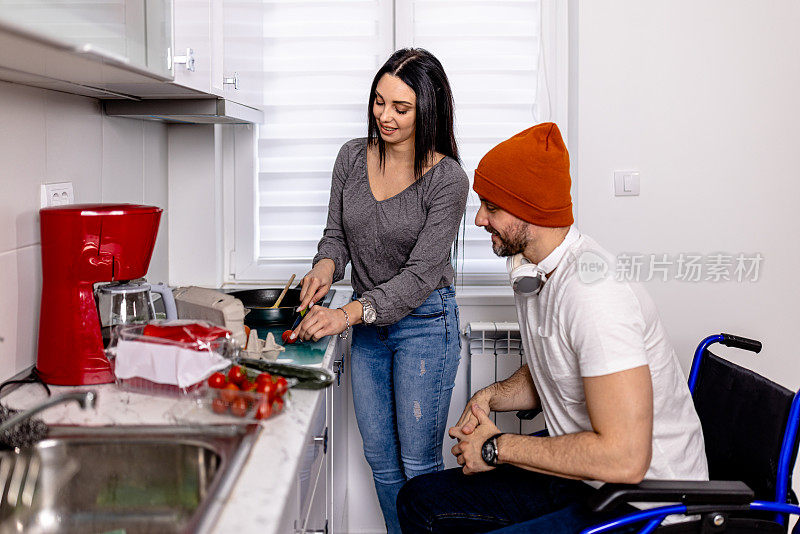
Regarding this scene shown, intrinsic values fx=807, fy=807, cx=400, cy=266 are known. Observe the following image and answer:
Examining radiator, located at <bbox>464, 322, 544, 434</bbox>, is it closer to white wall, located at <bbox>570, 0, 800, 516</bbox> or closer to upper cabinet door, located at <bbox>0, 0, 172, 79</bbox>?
white wall, located at <bbox>570, 0, 800, 516</bbox>

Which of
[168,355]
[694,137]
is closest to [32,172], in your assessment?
[168,355]


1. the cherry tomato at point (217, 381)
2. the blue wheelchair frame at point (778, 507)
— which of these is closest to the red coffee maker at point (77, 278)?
the cherry tomato at point (217, 381)

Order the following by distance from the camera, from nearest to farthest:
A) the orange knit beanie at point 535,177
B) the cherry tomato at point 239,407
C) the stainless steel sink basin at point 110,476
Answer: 1. the stainless steel sink basin at point 110,476
2. the cherry tomato at point 239,407
3. the orange knit beanie at point 535,177

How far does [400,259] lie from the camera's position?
2.12 meters

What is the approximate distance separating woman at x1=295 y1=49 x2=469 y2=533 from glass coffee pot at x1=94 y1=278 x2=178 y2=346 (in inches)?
15.4

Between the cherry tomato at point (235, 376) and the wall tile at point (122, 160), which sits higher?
the wall tile at point (122, 160)

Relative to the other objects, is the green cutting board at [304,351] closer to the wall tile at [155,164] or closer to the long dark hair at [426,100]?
the long dark hair at [426,100]

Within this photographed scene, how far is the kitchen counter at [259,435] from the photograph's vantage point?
100cm

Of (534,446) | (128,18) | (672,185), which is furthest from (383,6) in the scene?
(534,446)

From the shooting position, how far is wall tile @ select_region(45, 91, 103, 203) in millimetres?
1742

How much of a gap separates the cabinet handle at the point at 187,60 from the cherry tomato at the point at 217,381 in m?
0.65

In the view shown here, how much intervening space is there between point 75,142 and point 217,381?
798mm

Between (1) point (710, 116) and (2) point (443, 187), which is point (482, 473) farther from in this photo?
(1) point (710, 116)

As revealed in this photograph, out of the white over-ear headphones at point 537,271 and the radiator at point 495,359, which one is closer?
the white over-ear headphones at point 537,271
